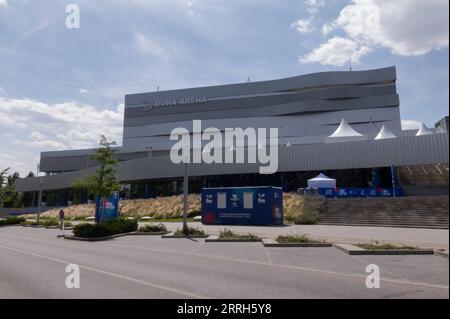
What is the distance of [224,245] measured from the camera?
16.5 m

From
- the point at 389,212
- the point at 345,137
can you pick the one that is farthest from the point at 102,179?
the point at 345,137

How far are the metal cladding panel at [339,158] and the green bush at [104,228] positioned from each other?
743 inches

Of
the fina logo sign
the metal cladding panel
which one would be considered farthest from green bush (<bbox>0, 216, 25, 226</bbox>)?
the fina logo sign

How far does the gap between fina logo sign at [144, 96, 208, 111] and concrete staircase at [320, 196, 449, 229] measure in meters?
59.7

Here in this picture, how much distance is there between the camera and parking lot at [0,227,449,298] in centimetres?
721

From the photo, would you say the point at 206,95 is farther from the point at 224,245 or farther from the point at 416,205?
the point at 224,245

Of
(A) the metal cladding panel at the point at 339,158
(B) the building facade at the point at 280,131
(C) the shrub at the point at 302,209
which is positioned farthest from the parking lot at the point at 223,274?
(B) the building facade at the point at 280,131

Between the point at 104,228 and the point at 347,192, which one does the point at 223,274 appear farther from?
the point at 347,192

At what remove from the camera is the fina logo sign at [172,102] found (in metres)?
88.6

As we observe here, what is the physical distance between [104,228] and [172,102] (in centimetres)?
7159

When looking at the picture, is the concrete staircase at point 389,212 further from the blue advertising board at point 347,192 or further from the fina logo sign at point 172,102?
the fina logo sign at point 172,102

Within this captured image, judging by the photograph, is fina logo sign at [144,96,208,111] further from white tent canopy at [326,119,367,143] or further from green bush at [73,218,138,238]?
green bush at [73,218,138,238]

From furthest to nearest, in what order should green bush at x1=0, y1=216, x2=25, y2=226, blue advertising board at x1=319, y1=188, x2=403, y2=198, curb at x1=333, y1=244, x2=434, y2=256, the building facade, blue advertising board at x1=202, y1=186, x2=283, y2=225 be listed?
1. the building facade
2. green bush at x1=0, y1=216, x2=25, y2=226
3. blue advertising board at x1=319, y1=188, x2=403, y2=198
4. blue advertising board at x1=202, y1=186, x2=283, y2=225
5. curb at x1=333, y1=244, x2=434, y2=256
